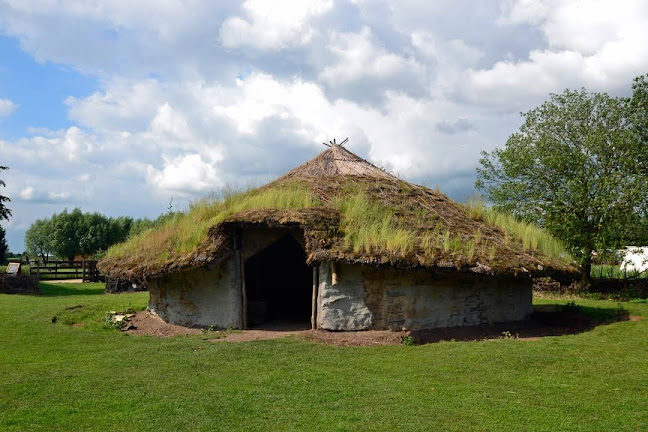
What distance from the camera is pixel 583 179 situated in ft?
68.2

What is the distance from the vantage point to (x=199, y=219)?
13508mm

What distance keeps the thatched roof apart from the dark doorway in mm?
2525

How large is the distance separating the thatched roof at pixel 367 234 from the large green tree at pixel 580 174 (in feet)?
24.7

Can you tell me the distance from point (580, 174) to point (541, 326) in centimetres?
945

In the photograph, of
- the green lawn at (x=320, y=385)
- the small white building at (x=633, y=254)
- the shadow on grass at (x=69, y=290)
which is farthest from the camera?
the shadow on grass at (x=69, y=290)

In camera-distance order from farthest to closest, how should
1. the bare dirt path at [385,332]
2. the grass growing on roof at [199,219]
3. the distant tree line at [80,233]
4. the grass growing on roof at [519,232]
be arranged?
the distant tree line at [80,233]
the grass growing on roof at [519,232]
the grass growing on roof at [199,219]
the bare dirt path at [385,332]

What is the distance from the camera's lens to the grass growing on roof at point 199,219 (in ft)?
41.0

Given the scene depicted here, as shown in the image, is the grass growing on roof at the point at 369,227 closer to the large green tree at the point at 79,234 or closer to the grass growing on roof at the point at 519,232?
the grass growing on roof at the point at 519,232

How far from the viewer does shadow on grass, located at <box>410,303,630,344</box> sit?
11320mm

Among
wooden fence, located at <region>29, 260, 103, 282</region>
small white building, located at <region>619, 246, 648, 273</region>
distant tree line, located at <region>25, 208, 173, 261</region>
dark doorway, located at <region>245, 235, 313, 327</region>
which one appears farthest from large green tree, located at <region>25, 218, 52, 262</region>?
small white building, located at <region>619, 246, 648, 273</region>

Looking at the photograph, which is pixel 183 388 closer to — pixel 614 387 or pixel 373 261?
pixel 373 261

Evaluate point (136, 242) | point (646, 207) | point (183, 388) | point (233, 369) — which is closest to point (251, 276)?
point (136, 242)

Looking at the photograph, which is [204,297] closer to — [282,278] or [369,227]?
[369,227]

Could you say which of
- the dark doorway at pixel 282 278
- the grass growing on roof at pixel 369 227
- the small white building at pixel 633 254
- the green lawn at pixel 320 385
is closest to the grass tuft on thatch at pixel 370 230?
the grass growing on roof at pixel 369 227
